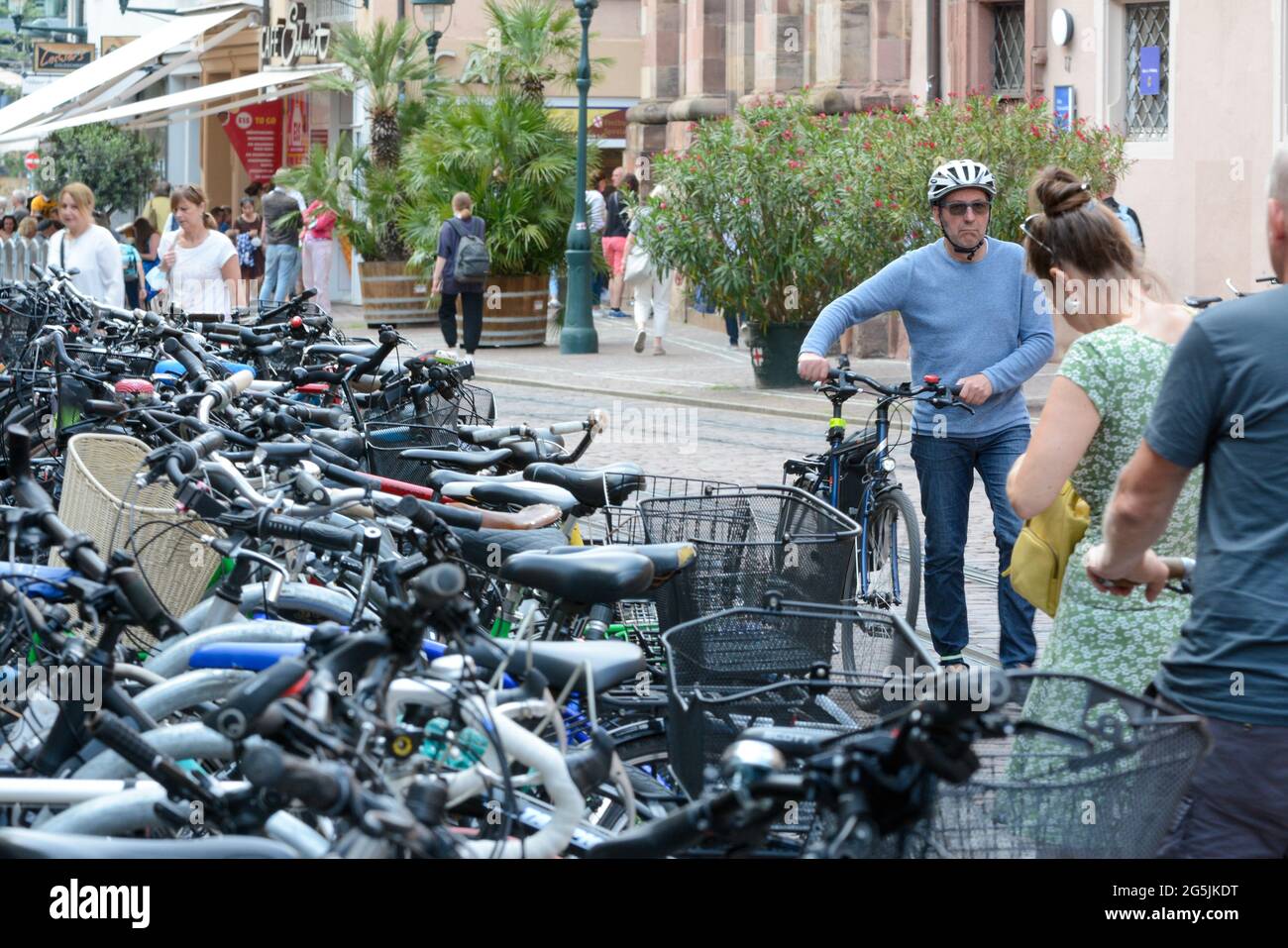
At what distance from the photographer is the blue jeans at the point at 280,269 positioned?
26359 mm

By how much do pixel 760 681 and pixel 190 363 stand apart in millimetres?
3386

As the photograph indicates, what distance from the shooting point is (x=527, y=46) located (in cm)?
2589

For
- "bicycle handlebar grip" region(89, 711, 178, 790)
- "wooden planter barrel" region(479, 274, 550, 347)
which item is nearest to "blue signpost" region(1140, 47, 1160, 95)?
"wooden planter barrel" region(479, 274, 550, 347)

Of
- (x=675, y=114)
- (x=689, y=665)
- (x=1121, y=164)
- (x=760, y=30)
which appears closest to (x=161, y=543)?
(x=689, y=665)

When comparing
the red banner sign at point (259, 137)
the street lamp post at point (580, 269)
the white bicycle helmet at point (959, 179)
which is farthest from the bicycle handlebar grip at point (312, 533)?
the red banner sign at point (259, 137)

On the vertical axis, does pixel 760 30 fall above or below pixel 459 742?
above

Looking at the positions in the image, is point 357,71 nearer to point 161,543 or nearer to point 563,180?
point 563,180

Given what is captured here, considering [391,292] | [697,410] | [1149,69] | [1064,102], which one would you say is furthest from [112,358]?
[391,292]

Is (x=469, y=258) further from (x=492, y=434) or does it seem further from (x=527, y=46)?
(x=492, y=434)

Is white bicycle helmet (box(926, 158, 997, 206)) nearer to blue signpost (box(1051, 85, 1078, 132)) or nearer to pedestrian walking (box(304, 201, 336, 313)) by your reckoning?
blue signpost (box(1051, 85, 1078, 132))

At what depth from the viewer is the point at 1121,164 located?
17016 mm

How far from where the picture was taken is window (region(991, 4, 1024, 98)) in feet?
70.9

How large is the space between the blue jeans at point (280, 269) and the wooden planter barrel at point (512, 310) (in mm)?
3895
